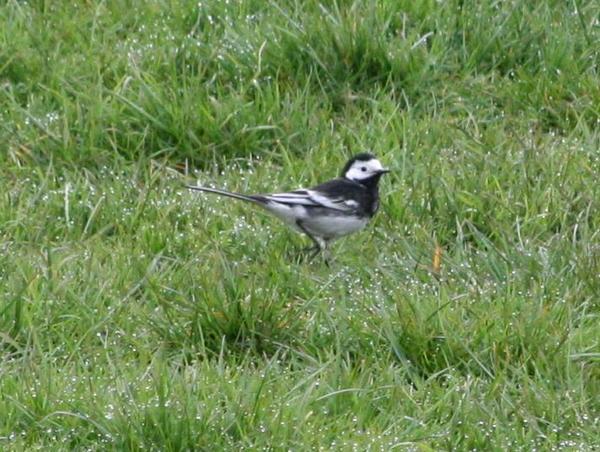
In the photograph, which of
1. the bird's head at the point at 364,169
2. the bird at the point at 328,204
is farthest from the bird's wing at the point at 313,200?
the bird's head at the point at 364,169

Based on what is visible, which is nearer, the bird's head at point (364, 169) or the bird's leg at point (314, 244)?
the bird's leg at point (314, 244)

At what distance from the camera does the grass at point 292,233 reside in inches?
242

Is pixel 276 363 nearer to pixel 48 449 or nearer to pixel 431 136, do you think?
pixel 48 449

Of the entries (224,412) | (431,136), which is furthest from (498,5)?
(224,412)

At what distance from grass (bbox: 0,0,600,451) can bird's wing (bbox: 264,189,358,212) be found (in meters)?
0.20

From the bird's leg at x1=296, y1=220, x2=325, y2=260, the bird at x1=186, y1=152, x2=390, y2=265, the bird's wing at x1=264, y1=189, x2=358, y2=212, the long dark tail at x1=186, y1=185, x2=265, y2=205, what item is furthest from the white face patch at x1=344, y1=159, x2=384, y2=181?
the long dark tail at x1=186, y1=185, x2=265, y2=205

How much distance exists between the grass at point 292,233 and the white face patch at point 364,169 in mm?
192

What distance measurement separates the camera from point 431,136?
8578 mm

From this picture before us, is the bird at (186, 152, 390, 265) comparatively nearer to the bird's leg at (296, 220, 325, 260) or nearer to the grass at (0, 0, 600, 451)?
the bird's leg at (296, 220, 325, 260)

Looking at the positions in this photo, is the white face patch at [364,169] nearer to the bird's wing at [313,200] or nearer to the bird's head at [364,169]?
the bird's head at [364,169]

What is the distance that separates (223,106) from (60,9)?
1.46m

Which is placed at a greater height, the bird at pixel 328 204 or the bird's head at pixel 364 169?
the bird's head at pixel 364 169

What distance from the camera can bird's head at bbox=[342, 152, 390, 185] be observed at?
7.87 metres

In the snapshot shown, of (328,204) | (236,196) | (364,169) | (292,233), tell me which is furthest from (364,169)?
(236,196)
